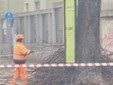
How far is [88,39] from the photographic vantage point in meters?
15.0

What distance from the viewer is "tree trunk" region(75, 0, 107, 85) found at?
14.8m

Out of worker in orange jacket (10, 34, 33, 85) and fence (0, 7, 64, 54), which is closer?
worker in orange jacket (10, 34, 33, 85)

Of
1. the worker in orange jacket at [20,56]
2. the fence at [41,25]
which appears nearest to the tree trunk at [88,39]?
the worker in orange jacket at [20,56]

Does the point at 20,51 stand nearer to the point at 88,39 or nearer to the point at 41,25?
the point at 88,39

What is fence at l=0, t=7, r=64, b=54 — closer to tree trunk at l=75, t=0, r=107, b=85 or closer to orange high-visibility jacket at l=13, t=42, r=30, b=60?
orange high-visibility jacket at l=13, t=42, r=30, b=60

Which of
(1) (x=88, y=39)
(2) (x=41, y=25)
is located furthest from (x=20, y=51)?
(2) (x=41, y=25)

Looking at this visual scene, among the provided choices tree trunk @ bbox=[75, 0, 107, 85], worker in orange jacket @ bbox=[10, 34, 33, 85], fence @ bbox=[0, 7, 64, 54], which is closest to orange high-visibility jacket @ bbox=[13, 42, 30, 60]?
worker in orange jacket @ bbox=[10, 34, 33, 85]

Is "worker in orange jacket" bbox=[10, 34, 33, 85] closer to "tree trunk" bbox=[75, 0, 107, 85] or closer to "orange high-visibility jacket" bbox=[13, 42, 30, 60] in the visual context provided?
"orange high-visibility jacket" bbox=[13, 42, 30, 60]

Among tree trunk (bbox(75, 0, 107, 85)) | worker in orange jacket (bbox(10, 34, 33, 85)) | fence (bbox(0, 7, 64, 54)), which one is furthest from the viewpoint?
fence (bbox(0, 7, 64, 54))

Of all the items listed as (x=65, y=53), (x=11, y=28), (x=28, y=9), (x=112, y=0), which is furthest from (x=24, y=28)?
(x=65, y=53)

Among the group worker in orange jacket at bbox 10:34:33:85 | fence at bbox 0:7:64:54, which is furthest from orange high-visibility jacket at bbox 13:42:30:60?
fence at bbox 0:7:64:54

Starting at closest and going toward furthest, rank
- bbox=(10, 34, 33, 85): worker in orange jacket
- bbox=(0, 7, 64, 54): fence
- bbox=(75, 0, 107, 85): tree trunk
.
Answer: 1. bbox=(75, 0, 107, 85): tree trunk
2. bbox=(10, 34, 33, 85): worker in orange jacket
3. bbox=(0, 7, 64, 54): fence

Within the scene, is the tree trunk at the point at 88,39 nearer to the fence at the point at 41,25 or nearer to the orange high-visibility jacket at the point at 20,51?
the orange high-visibility jacket at the point at 20,51

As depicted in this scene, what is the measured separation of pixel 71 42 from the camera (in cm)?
1524
